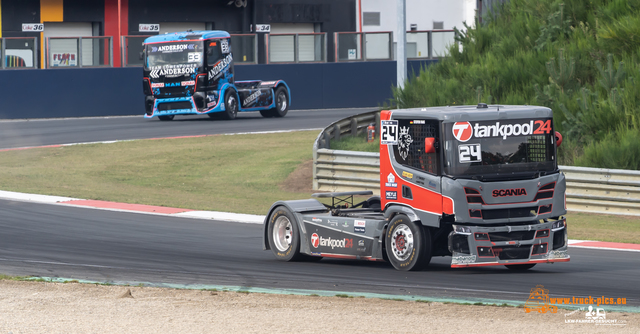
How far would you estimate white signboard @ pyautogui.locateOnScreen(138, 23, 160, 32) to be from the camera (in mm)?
42094

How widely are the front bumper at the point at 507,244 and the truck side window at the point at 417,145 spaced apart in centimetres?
79

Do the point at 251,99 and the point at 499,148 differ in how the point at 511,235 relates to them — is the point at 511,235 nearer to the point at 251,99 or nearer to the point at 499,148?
the point at 499,148

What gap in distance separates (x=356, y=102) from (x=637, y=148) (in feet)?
77.6

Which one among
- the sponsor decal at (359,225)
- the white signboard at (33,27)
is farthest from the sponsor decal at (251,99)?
the sponsor decal at (359,225)

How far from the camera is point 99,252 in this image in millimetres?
11945

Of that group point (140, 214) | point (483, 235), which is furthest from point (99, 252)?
point (483, 235)

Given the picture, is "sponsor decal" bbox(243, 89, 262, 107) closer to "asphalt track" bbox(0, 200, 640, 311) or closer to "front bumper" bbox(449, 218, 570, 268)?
"asphalt track" bbox(0, 200, 640, 311)

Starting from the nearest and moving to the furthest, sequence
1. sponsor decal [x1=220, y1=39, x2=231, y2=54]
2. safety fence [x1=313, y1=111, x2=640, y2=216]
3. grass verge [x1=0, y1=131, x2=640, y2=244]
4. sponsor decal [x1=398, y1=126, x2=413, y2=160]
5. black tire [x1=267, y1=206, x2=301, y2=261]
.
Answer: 1. sponsor decal [x1=398, y1=126, x2=413, y2=160]
2. black tire [x1=267, y1=206, x2=301, y2=261]
3. safety fence [x1=313, y1=111, x2=640, y2=216]
4. grass verge [x1=0, y1=131, x2=640, y2=244]
5. sponsor decal [x1=220, y1=39, x2=231, y2=54]

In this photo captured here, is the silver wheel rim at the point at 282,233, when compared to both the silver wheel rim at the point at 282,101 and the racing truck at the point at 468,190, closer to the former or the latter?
the racing truck at the point at 468,190

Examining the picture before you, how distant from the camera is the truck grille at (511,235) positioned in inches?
389

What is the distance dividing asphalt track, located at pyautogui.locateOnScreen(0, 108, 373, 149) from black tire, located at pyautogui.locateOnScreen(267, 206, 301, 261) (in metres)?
16.4

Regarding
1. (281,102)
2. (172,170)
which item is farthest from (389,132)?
(281,102)

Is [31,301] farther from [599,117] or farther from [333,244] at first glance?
[599,117]

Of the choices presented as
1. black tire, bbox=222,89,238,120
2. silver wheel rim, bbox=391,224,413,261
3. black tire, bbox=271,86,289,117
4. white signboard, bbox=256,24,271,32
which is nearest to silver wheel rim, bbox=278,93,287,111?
black tire, bbox=271,86,289,117
